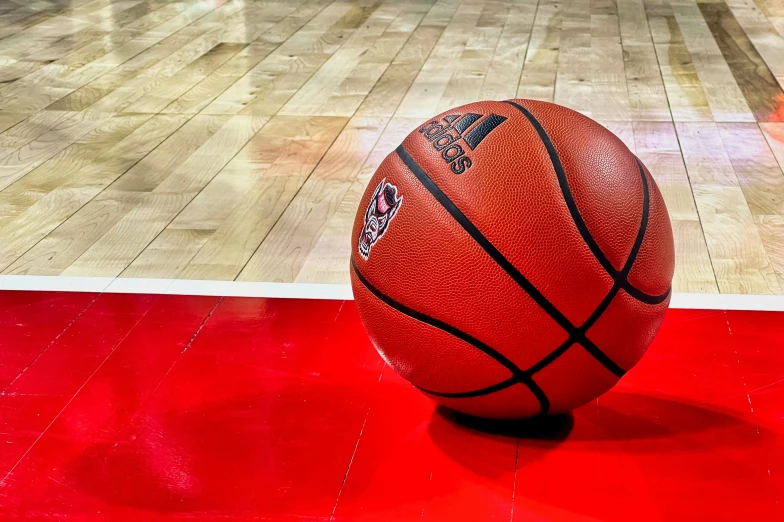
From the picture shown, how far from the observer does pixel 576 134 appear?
2.05 m

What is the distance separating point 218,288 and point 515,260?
1307 mm

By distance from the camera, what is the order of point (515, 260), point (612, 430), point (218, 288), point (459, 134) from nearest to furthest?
point (515, 260) < point (459, 134) < point (612, 430) < point (218, 288)

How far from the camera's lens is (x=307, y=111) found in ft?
A: 15.6

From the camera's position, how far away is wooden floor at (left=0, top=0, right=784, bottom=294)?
10.8 ft

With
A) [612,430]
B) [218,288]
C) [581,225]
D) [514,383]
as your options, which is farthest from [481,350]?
[218,288]

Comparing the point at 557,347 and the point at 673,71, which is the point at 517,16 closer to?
the point at 673,71

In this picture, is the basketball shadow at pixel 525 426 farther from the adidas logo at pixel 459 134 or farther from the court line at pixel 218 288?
the court line at pixel 218 288

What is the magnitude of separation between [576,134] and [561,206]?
0.20m

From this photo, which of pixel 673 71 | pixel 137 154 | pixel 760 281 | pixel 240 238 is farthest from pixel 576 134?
pixel 673 71

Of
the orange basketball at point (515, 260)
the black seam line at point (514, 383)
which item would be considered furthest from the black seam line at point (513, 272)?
the black seam line at point (514, 383)

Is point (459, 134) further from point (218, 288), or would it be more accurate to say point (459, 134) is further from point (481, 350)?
point (218, 288)

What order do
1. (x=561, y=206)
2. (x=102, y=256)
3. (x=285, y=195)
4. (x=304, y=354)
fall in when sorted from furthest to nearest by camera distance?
(x=285, y=195), (x=102, y=256), (x=304, y=354), (x=561, y=206)

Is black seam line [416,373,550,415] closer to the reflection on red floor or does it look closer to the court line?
the reflection on red floor

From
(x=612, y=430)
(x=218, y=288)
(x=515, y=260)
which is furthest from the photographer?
(x=218, y=288)
